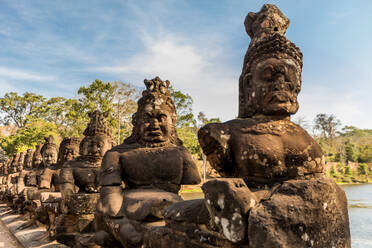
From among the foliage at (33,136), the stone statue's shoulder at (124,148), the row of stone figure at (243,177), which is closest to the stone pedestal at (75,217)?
the row of stone figure at (243,177)

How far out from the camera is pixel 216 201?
73.9 inches

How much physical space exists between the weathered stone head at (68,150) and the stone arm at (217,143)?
5.42 meters

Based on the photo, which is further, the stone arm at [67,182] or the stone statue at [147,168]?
the stone arm at [67,182]

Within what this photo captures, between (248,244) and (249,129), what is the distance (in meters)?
0.84

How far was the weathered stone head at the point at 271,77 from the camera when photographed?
7.73ft

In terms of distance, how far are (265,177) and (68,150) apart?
19.0 feet

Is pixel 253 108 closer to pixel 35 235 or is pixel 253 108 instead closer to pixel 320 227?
pixel 320 227

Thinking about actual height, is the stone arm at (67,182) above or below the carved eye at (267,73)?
below

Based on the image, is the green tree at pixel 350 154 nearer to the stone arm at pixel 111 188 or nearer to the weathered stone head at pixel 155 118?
the weathered stone head at pixel 155 118

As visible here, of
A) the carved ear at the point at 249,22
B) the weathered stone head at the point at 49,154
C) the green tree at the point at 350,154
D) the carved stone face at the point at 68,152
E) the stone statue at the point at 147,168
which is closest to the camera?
the carved ear at the point at 249,22

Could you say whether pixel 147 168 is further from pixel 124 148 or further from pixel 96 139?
pixel 96 139

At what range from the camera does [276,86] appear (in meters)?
2.36

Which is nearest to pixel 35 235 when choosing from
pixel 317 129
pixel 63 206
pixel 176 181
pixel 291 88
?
pixel 63 206

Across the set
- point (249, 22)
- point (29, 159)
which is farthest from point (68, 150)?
point (29, 159)
